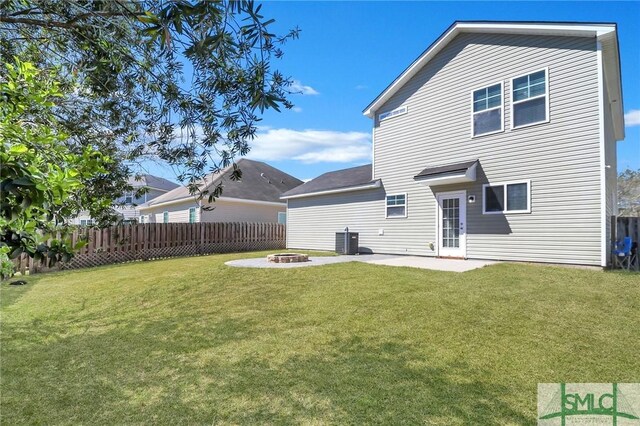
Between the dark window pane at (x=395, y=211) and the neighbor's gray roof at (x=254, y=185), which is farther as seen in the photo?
the neighbor's gray roof at (x=254, y=185)

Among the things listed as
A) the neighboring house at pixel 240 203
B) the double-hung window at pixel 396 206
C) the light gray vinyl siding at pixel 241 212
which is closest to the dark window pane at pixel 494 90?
the double-hung window at pixel 396 206

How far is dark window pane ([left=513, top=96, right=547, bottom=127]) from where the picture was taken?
963 centimetres

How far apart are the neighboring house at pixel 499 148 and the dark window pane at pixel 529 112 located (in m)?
0.03

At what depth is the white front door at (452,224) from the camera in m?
11.3

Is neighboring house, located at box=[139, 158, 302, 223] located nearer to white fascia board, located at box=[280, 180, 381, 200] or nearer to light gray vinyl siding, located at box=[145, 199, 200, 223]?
light gray vinyl siding, located at box=[145, 199, 200, 223]

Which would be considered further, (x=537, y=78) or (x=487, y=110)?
(x=487, y=110)

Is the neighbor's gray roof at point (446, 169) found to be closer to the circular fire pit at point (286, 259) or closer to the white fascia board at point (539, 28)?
the white fascia board at point (539, 28)

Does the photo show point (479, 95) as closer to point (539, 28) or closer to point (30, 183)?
point (539, 28)

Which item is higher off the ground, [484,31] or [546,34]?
[484,31]

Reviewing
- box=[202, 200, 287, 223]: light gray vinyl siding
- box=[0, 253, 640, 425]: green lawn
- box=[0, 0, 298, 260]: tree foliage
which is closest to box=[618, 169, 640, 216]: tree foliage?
box=[202, 200, 287, 223]: light gray vinyl siding

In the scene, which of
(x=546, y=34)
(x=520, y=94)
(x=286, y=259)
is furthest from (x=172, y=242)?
(x=546, y=34)

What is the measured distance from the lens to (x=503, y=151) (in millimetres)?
10336

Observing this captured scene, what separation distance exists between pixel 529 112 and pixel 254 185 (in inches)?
658

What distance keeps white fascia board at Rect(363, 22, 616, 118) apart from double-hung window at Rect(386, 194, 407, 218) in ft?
12.8
